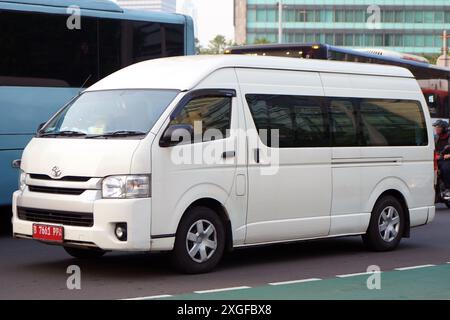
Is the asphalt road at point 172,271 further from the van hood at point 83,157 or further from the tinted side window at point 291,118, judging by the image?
the tinted side window at point 291,118

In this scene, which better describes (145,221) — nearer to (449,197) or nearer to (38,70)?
(38,70)

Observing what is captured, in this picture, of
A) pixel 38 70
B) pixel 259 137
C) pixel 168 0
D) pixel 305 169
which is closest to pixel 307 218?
pixel 305 169

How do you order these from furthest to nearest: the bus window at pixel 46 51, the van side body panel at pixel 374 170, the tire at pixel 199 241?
1. the bus window at pixel 46 51
2. the van side body panel at pixel 374 170
3. the tire at pixel 199 241

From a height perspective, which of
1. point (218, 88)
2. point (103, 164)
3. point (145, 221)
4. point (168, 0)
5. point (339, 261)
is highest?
point (168, 0)

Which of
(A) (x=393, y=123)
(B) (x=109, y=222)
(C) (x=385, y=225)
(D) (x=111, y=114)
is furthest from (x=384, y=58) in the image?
(B) (x=109, y=222)

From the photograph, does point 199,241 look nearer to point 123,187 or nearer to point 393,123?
point 123,187

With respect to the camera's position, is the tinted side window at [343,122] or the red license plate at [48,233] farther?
the tinted side window at [343,122]

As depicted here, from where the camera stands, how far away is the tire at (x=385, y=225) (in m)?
12.1

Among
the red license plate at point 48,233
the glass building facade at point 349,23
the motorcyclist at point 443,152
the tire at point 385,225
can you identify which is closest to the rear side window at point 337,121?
the tire at point 385,225

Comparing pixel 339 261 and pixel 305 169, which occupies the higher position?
pixel 305 169

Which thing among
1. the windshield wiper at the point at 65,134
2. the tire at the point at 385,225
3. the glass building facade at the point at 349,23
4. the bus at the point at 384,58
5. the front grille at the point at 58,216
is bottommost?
the tire at the point at 385,225

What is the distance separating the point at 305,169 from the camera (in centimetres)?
1114

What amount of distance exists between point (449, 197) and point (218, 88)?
978 cm

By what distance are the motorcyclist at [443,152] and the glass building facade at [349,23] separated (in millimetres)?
97494
